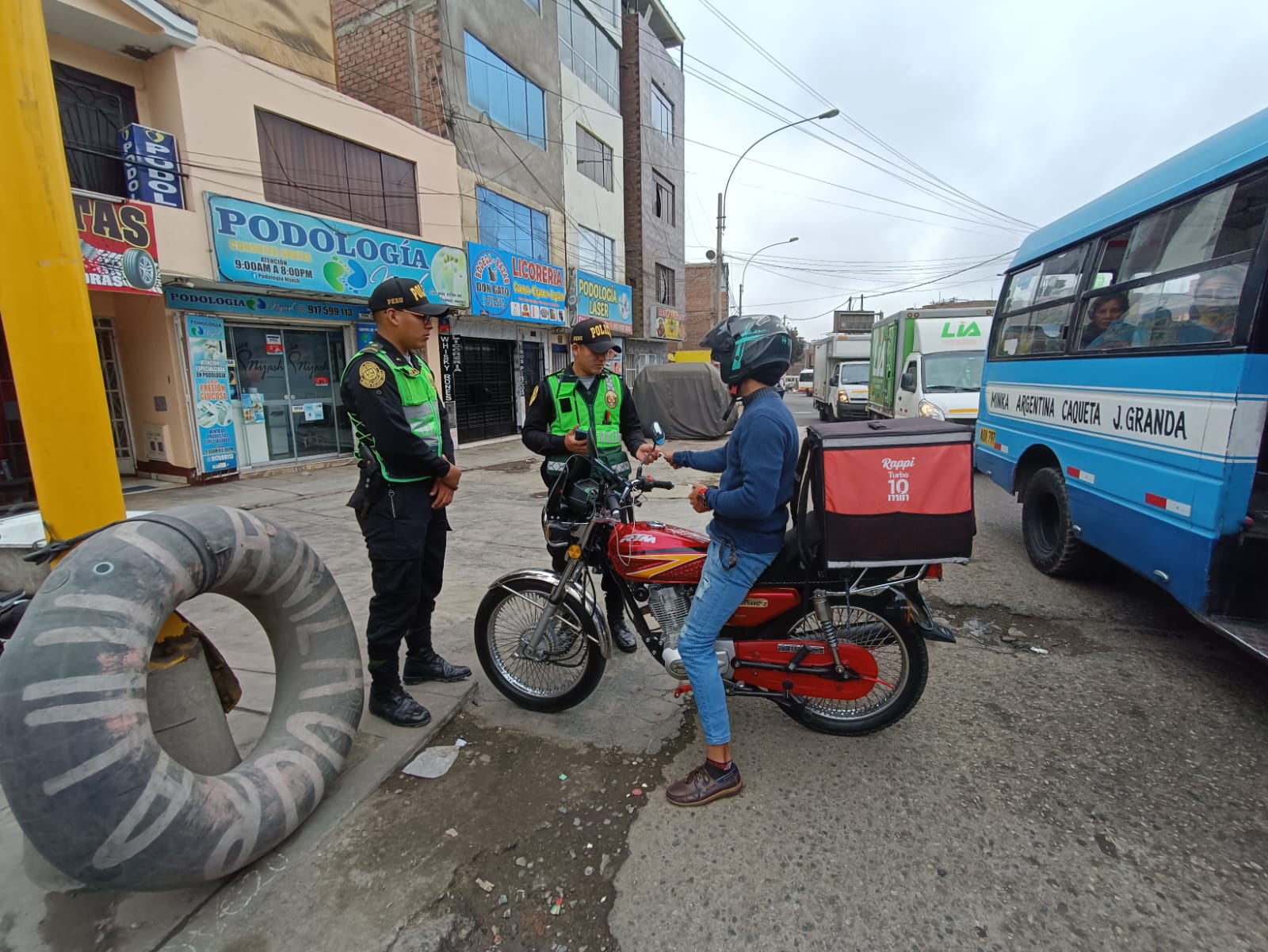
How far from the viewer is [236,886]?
204 centimetres

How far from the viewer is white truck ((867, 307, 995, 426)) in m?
9.97

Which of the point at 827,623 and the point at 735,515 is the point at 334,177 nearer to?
the point at 735,515

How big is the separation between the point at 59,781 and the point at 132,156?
969 centimetres

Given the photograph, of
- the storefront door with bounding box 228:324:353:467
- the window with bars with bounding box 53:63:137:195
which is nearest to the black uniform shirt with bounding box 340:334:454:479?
the storefront door with bounding box 228:324:353:467

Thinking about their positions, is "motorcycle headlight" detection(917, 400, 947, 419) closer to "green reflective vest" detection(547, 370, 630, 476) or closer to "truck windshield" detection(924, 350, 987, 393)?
"truck windshield" detection(924, 350, 987, 393)

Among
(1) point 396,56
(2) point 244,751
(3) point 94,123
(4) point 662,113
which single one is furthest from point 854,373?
(2) point 244,751

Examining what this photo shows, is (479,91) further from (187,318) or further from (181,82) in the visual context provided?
(187,318)

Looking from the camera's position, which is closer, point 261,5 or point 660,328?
point 261,5

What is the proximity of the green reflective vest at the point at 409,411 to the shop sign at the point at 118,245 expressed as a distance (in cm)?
698

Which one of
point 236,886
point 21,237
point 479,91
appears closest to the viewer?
point 21,237

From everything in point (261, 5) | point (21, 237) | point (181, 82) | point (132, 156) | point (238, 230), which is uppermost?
point (261, 5)

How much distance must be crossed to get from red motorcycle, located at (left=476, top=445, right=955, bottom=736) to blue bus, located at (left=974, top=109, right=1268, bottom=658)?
1.64 metres

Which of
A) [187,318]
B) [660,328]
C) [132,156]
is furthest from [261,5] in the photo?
[660,328]

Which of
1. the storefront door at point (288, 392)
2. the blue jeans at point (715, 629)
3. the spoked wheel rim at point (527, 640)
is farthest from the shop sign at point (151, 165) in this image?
the blue jeans at point (715, 629)
